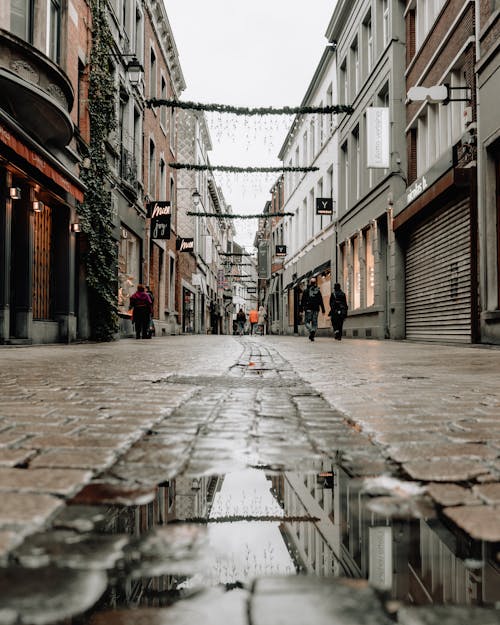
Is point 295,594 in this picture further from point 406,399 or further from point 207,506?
point 406,399

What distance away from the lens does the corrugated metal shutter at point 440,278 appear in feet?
44.7

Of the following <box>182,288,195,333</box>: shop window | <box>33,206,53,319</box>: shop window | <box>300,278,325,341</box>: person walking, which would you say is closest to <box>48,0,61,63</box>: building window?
<box>33,206,53,319</box>: shop window

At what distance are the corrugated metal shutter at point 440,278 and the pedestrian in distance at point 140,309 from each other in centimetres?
768

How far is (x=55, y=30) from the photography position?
13914 millimetres

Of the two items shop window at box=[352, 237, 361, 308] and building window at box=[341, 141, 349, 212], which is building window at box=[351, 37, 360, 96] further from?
shop window at box=[352, 237, 361, 308]

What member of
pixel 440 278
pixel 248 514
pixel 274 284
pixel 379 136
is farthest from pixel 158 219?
pixel 274 284

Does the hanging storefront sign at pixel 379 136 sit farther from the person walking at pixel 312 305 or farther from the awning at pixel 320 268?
the awning at pixel 320 268

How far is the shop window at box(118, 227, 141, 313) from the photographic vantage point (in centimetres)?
1935

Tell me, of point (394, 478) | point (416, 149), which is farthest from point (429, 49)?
point (394, 478)

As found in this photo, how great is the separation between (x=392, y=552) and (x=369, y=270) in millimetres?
20831

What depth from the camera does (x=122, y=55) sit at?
18.9m

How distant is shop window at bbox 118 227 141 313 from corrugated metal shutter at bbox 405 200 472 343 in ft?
27.8

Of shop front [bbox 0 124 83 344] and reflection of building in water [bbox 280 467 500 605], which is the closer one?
reflection of building in water [bbox 280 467 500 605]

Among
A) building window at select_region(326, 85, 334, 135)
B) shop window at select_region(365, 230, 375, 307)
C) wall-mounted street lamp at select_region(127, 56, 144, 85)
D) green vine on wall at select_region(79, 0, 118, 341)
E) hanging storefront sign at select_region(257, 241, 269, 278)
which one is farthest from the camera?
hanging storefront sign at select_region(257, 241, 269, 278)
